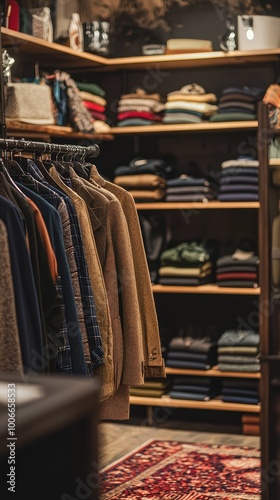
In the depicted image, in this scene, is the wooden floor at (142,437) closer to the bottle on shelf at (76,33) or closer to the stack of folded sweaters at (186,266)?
the stack of folded sweaters at (186,266)

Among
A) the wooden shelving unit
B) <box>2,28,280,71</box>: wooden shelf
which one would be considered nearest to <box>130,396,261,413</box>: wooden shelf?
the wooden shelving unit

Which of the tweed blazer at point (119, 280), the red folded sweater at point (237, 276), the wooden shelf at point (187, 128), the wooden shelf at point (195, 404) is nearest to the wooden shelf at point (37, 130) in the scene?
the wooden shelf at point (187, 128)

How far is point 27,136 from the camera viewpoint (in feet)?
15.3

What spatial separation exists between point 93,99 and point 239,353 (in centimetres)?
181

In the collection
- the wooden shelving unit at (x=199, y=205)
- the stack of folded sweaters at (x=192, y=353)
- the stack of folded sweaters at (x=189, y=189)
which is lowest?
the stack of folded sweaters at (x=192, y=353)

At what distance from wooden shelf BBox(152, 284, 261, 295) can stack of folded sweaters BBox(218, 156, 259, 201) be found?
21.5 inches

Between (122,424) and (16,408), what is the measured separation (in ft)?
14.8

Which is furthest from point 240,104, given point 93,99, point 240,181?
point 93,99

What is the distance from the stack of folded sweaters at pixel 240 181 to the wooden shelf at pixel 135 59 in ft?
Result: 2.13

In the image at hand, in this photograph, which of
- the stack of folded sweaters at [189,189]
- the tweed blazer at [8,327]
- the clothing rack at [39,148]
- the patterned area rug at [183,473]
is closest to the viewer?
the tweed blazer at [8,327]

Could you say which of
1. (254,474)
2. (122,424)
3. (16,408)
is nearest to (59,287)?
(16,408)

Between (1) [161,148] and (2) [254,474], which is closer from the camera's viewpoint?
(2) [254,474]

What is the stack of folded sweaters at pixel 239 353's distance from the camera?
5.10 meters

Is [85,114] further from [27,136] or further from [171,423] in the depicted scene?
[171,423]
